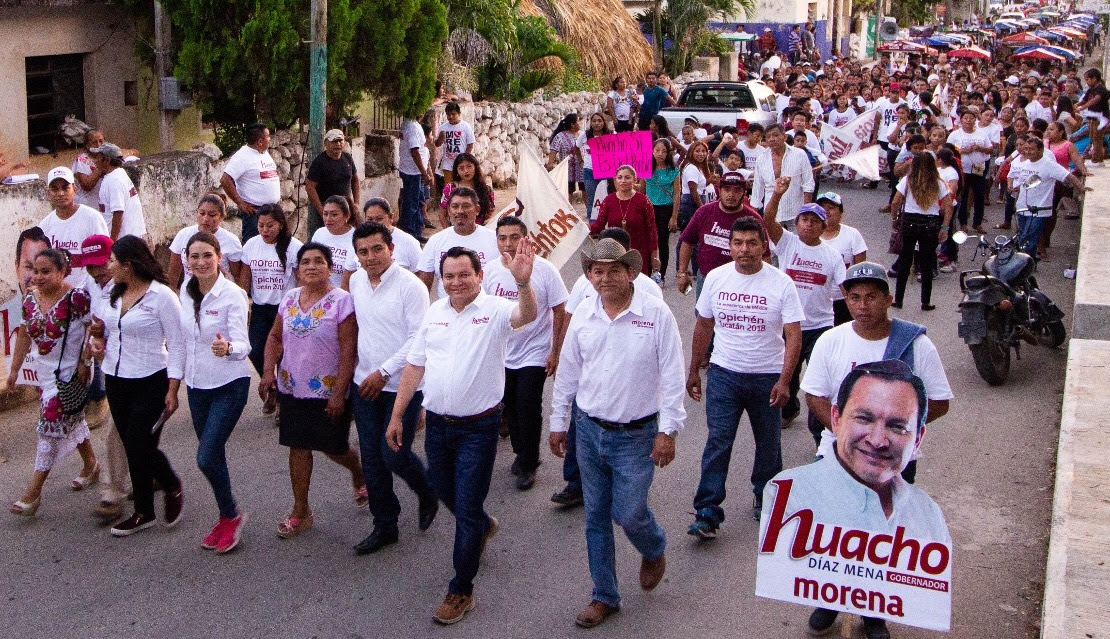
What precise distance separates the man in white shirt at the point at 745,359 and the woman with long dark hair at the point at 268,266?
A: 3054mm

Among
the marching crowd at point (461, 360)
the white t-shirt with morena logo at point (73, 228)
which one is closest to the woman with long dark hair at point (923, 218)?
the marching crowd at point (461, 360)

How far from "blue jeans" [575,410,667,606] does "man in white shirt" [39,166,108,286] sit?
4.90 meters

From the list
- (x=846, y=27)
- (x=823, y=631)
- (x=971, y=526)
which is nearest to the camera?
(x=823, y=631)

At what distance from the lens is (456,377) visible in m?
5.83

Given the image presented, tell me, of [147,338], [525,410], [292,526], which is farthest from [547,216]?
[147,338]

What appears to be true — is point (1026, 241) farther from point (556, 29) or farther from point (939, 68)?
point (939, 68)

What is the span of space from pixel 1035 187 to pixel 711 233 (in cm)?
616

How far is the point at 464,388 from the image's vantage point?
19.0 feet

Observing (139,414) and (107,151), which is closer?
(139,414)

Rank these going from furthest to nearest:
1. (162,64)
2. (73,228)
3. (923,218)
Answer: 1. (162,64)
2. (923,218)
3. (73,228)

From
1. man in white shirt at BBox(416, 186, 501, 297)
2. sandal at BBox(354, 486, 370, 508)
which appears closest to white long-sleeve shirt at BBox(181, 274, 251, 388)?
sandal at BBox(354, 486, 370, 508)

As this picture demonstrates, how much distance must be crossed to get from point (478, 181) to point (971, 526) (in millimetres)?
5029

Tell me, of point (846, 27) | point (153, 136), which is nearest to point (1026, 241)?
point (153, 136)

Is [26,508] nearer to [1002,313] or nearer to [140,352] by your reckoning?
[140,352]
